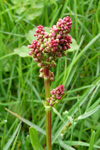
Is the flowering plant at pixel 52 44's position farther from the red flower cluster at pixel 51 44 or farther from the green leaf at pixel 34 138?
the green leaf at pixel 34 138

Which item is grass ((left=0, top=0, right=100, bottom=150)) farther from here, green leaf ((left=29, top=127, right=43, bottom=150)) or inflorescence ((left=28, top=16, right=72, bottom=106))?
inflorescence ((left=28, top=16, right=72, bottom=106))

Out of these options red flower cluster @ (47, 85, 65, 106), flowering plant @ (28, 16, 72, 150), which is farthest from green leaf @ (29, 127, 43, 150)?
flowering plant @ (28, 16, 72, 150)

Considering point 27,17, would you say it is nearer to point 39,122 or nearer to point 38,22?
point 38,22

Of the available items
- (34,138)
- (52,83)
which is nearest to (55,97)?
(34,138)

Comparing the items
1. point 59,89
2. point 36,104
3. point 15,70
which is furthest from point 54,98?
point 15,70

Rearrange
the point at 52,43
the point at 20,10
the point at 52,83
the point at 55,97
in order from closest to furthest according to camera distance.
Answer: the point at 52,43 < the point at 55,97 < the point at 52,83 < the point at 20,10

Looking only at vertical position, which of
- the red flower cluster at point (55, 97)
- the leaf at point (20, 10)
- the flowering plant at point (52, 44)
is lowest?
the red flower cluster at point (55, 97)

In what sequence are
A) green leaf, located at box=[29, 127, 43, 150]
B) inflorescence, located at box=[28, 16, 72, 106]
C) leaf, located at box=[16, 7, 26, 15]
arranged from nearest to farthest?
inflorescence, located at box=[28, 16, 72, 106], green leaf, located at box=[29, 127, 43, 150], leaf, located at box=[16, 7, 26, 15]

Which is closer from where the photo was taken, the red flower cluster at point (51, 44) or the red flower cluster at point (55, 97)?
the red flower cluster at point (51, 44)

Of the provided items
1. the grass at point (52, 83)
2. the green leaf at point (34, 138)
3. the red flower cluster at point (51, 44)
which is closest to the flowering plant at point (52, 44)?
the red flower cluster at point (51, 44)

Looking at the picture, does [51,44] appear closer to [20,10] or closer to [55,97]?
[55,97]
